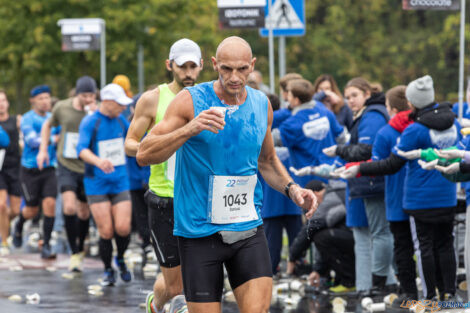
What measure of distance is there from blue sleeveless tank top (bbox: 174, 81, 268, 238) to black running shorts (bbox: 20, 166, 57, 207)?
27.7 ft

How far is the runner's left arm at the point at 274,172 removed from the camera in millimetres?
5566

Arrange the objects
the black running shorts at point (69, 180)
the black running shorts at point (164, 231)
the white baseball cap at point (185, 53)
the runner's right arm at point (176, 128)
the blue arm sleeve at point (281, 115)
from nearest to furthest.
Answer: the runner's right arm at point (176, 128) < the black running shorts at point (164, 231) < the white baseball cap at point (185, 53) < the blue arm sleeve at point (281, 115) < the black running shorts at point (69, 180)

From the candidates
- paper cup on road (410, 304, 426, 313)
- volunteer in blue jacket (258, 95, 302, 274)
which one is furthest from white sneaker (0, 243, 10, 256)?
paper cup on road (410, 304, 426, 313)

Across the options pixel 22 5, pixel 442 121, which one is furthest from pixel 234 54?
pixel 22 5

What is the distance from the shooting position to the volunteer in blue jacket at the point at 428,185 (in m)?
8.10

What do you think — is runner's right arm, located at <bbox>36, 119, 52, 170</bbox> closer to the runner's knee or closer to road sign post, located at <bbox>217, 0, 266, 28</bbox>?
the runner's knee

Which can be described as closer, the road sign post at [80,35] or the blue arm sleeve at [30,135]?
the blue arm sleeve at [30,135]

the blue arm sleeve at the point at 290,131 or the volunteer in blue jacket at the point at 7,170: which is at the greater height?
the blue arm sleeve at the point at 290,131

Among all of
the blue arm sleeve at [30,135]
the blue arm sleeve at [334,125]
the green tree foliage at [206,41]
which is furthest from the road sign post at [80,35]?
the green tree foliage at [206,41]

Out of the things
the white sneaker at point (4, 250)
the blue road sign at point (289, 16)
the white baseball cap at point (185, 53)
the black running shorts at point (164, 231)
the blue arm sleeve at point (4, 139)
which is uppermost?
the blue road sign at point (289, 16)

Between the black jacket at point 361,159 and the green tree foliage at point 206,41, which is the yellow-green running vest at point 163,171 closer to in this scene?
the black jacket at point 361,159

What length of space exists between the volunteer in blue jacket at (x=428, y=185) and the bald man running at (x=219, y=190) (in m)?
3.00

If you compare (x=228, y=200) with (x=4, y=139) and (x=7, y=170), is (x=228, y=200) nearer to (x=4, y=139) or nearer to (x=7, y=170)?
(x=4, y=139)

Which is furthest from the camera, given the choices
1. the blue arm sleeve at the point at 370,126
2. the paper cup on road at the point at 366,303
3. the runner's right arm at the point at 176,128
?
the blue arm sleeve at the point at 370,126
